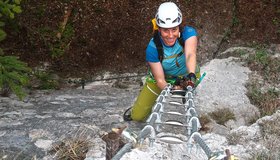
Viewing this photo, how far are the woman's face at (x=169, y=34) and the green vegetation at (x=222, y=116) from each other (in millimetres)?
1690

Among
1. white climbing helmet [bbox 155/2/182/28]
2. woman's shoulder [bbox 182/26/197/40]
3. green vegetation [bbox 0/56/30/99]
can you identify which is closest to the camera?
white climbing helmet [bbox 155/2/182/28]

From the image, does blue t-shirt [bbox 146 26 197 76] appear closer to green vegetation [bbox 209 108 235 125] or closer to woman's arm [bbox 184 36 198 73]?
woman's arm [bbox 184 36 198 73]

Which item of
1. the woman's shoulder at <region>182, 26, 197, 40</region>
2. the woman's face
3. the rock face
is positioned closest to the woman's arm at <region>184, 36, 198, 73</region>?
the woman's shoulder at <region>182, 26, 197, 40</region>

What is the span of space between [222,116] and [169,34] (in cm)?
191

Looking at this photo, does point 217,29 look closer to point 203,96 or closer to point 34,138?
point 203,96

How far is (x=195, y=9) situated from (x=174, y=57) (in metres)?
7.32

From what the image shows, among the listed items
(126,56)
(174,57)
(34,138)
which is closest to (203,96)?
(174,57)

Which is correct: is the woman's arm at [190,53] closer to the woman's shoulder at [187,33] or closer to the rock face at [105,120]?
the woman's shoulder at [187,33]

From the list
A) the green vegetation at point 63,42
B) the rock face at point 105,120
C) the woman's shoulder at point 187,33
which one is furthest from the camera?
the green vegetation at point 63,42

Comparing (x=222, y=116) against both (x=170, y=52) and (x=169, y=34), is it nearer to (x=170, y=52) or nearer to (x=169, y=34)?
(x=170, y=52)

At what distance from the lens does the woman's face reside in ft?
18.4

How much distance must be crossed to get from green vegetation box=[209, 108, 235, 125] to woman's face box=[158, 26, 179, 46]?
169 cm

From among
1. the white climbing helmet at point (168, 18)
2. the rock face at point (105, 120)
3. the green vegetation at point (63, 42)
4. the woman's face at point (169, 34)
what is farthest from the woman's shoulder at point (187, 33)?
the green vegetation at point (63, 42)

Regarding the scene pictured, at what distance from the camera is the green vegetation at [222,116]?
6.56 metres
